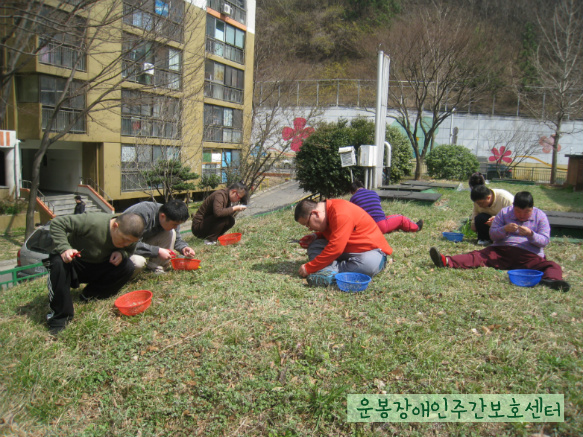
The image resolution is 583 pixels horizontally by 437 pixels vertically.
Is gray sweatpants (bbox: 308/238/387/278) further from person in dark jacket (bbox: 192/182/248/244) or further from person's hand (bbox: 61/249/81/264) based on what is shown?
person in dark jacket (bbox: 192/182/248/244)

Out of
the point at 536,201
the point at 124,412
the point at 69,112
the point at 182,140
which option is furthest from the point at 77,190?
the point at 124,412

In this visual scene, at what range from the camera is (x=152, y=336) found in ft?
12.4

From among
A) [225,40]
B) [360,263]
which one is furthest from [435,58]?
[360,263]

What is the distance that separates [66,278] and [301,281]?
2238mm

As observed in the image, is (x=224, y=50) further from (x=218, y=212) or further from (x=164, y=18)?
(x=218, y=212)

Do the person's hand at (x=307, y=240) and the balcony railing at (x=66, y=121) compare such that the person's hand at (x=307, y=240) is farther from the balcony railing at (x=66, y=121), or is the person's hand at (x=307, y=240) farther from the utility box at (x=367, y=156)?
the balcony railing at (x=66, y=121)

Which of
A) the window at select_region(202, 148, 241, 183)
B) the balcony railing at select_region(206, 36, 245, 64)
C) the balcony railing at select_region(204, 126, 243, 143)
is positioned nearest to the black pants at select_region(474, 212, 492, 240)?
the window at select_region(202, 148, 241, 183)

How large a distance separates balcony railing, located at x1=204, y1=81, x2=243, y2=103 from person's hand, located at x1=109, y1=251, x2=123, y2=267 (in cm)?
2343

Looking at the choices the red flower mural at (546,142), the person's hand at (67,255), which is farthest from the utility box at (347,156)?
the red flower mural at (546,142)

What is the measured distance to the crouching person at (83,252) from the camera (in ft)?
12.5

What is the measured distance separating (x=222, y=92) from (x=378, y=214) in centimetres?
2343

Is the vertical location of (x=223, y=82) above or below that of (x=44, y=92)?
above

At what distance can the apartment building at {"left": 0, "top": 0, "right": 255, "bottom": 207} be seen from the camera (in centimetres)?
1389

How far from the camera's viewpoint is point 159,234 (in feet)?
16.9
